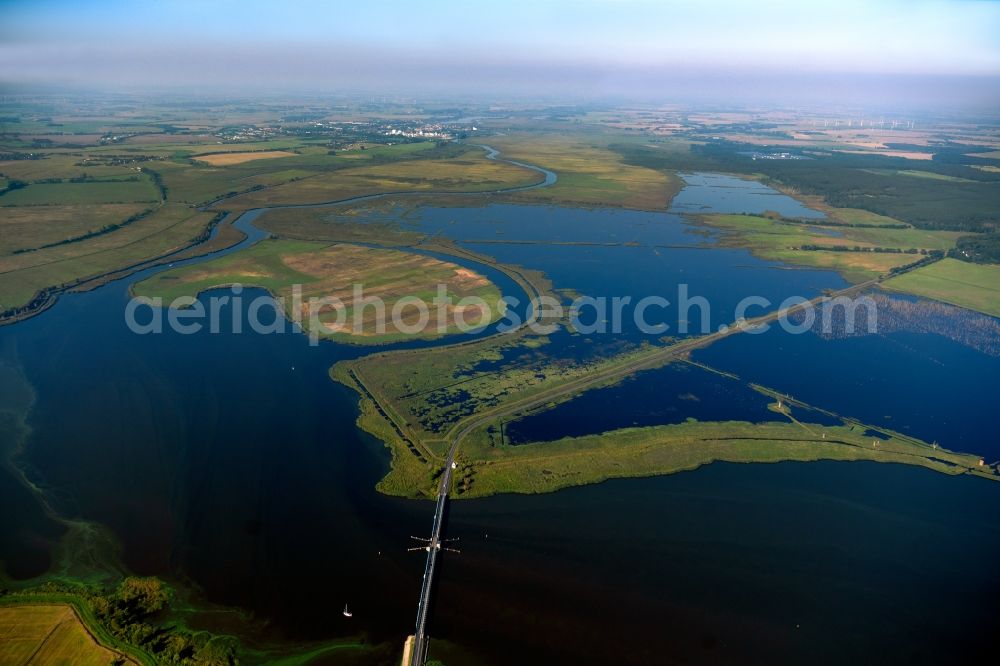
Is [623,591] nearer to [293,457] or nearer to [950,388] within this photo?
[293,457]

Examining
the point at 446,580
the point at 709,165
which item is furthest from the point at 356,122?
the point at 446,580

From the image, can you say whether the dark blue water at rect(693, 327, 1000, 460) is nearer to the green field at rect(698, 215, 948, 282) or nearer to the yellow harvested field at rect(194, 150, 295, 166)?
the green field at rect(698, 215, 948, 282)

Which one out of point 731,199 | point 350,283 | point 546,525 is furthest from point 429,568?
point 731,199

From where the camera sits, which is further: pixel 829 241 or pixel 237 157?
pixel 237 157

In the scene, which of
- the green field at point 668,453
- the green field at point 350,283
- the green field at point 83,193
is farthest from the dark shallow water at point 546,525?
the green field at point 83,193

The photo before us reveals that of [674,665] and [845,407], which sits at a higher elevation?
[845,407]

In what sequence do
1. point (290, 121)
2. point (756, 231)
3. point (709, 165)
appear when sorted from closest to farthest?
1. point (756, 231)
2. point (709, 165)
3. point (290, 121)


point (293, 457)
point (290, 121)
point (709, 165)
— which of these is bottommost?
point (293, 457)

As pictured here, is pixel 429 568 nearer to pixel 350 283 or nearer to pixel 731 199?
pixel 350 283
